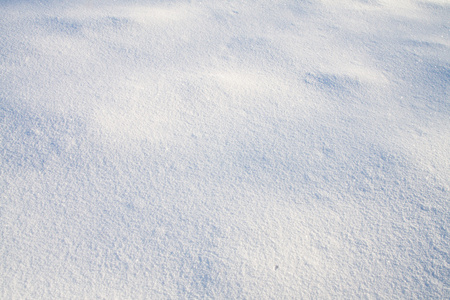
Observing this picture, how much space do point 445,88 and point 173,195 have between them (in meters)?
3.37

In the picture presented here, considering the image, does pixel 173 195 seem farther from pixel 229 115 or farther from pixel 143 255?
pixel 229 115

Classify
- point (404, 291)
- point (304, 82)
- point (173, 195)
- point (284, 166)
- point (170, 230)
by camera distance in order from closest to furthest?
point (404, 291) → point (170, 230) → point (173, 195) → point (284, 166) → point (304, 82)

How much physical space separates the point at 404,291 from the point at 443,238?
1.86 feet

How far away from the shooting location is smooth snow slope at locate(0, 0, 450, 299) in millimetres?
2018

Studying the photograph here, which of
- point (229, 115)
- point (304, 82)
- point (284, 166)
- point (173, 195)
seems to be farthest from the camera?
point (304, 82)

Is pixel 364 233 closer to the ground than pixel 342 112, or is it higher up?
closer to the ground

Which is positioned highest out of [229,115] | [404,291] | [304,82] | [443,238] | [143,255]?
[304,82]

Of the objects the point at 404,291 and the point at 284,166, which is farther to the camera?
the point at 284,166

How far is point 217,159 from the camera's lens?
2674 mm

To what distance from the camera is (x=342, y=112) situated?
3.14 metres

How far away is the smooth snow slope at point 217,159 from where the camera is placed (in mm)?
2018

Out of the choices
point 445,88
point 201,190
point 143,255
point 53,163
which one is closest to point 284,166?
point 201,190

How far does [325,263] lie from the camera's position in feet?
6.83

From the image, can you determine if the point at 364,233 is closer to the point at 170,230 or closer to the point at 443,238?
the point at 443,238
